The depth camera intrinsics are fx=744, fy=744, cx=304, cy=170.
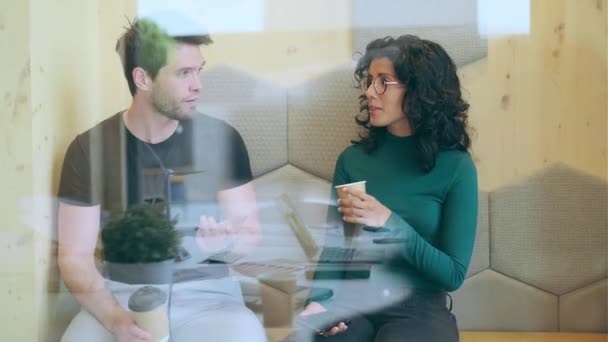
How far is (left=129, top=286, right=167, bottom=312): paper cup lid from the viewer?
141 centimetres

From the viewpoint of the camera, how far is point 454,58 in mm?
1549

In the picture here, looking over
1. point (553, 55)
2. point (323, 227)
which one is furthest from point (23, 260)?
point (553, 55)

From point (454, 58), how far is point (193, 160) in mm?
578

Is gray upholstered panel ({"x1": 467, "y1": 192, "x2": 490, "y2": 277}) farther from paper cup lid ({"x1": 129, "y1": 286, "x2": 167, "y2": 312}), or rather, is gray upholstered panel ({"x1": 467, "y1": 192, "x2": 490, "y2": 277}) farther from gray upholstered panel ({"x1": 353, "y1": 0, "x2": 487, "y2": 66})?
paper cup lid ({"x1": 129, "y1": 286, "x2": 167, "y2": 312})

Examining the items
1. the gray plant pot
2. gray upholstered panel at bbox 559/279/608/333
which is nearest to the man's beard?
the gray plant pot

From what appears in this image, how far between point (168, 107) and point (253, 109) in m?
0.18

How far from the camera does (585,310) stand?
1.62 metres

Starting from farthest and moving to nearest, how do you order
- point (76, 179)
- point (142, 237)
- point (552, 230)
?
point (552, 230) → point (76, 179) → point (142, 237)

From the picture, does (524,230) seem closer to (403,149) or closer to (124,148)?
(403,149)

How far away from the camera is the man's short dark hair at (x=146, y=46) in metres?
1.44

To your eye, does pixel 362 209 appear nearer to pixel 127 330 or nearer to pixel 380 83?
pixel 380 83

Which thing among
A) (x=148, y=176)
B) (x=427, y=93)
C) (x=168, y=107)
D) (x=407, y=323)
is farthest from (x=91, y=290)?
(x=427, y=93)

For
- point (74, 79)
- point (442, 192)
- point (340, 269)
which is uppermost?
point (74, 79)

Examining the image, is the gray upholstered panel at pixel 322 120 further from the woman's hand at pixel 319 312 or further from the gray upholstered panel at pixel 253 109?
the woman's hand at pixel 319 312
